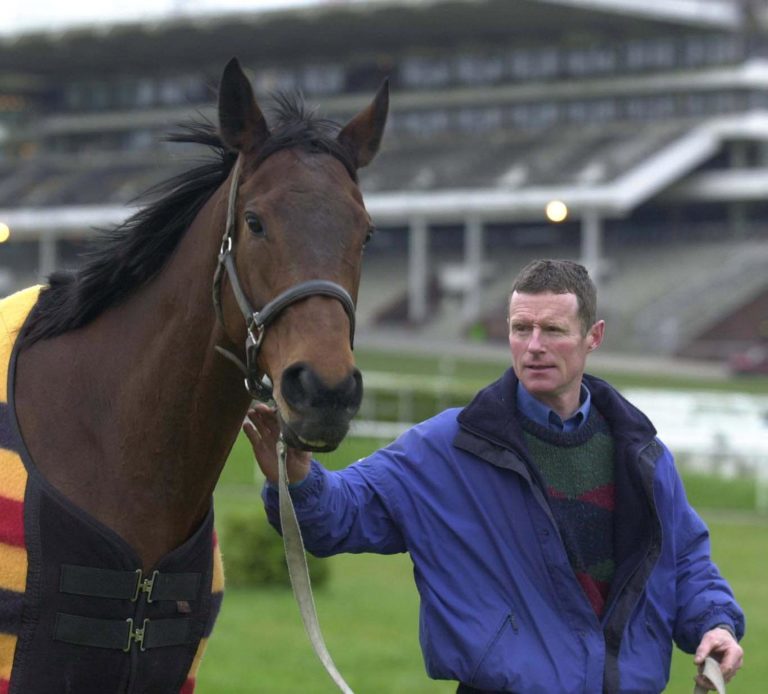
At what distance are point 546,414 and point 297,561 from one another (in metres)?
0.61

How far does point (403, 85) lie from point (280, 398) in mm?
39486

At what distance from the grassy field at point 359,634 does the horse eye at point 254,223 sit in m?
1.66

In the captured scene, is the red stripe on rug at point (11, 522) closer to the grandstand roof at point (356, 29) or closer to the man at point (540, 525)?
the man at point (540, 525)

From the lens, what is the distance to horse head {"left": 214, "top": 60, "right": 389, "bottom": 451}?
253 centimetres

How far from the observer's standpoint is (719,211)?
37.2 m

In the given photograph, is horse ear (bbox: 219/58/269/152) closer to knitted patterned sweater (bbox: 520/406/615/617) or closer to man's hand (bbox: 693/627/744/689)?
knitted patterned sweater (bbox: 520/406/615/617)

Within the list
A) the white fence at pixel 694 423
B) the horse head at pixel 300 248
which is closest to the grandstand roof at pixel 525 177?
the white fence at pixel 694 423

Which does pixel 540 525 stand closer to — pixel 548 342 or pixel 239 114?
pixel 548 342

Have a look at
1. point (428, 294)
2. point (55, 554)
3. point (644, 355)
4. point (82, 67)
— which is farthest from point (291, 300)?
point (82, 67)

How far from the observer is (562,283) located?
10.1 ft

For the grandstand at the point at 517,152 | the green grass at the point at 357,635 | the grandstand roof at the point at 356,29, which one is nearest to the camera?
the green grass at the point at 357,635

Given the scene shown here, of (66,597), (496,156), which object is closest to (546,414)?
(66,597)

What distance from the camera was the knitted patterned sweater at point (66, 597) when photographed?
290 centimetres

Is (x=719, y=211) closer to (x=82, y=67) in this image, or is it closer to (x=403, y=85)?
(x=403, y=85)
